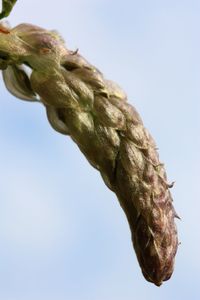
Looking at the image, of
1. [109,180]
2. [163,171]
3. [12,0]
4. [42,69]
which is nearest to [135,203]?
[109,180]

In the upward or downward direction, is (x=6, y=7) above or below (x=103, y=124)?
above

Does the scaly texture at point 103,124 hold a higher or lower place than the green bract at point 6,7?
lower

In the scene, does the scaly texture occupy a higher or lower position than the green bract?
lower

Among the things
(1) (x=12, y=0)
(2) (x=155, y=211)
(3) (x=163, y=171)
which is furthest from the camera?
(3) (x=163, y=171)

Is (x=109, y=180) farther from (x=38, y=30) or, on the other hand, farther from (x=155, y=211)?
(x=38, y=30)

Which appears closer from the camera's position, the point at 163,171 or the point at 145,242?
the point at 145,242

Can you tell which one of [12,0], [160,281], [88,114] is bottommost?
[160,281]

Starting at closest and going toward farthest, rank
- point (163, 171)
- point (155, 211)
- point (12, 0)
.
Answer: point (12, 0)
point (155, 211)
point (163, 171)

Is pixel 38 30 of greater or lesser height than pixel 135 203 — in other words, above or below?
above
